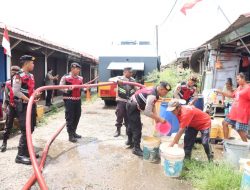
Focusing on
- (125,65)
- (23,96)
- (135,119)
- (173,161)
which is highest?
(125,65)

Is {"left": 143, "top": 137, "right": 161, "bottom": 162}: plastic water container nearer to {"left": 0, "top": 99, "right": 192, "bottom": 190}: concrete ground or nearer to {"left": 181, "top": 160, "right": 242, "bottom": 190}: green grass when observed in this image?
{"left": 0, "top": 99, "right": 192, "bottom": 190}: concrete ground

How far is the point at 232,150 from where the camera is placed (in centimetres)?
489

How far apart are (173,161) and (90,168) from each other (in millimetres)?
1509

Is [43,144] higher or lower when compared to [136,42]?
lower

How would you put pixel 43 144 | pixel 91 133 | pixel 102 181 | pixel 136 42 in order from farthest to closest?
pixel 136 42 → pixel 91 133 → pixel 43 144 → pixel 102 181

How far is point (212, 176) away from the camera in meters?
4.14

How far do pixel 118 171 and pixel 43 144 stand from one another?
7.78 ft

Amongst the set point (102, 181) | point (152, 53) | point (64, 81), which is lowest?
point (102, 181)

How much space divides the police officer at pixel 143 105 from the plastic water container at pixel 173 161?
74cm

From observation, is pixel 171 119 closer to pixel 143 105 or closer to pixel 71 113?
pixel 143 105

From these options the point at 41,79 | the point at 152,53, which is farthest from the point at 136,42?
the point at 41,79

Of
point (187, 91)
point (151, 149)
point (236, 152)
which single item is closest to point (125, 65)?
point (187, 91)

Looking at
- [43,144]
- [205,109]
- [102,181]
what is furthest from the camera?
[205,109]

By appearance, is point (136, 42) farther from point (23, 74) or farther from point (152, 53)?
point (23, 74)
